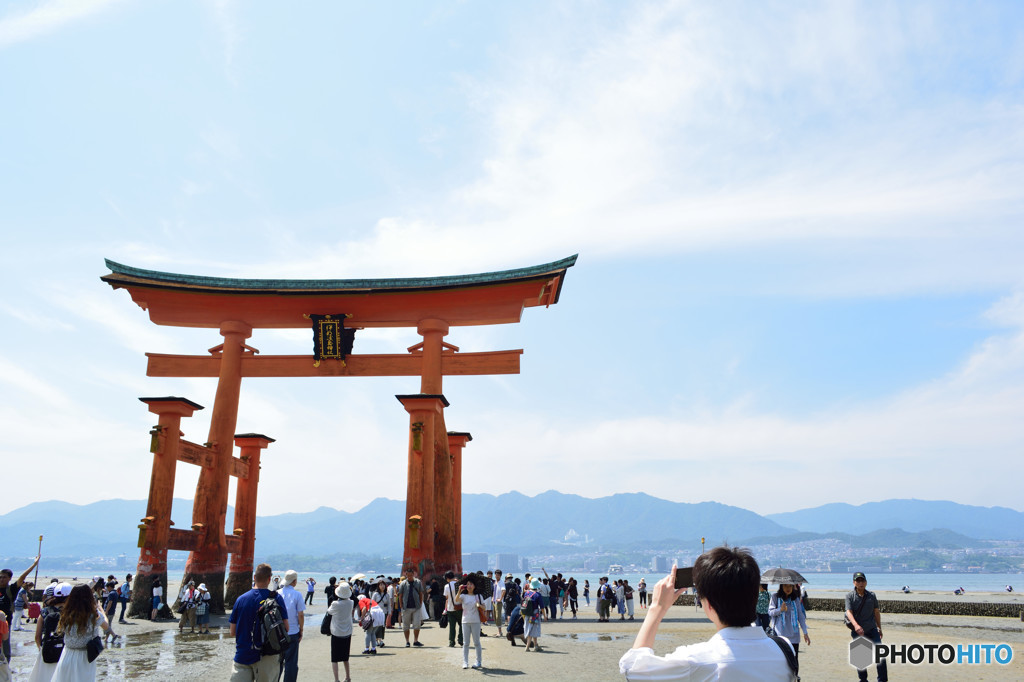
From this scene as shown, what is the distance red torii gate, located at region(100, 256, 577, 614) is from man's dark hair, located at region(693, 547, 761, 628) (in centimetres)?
1708

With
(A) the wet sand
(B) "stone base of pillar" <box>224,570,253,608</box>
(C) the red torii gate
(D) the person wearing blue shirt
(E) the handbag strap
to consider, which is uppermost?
(C) the red torii gate

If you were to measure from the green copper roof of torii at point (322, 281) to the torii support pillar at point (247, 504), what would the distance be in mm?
5712

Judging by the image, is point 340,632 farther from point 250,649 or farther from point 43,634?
point 43,634

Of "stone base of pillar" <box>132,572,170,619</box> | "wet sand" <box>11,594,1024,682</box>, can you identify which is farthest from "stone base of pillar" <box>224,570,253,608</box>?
"stone base of pillar" <box>132,572,170,619</box>

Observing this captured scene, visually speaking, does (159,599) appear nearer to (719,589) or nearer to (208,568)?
(208,568)

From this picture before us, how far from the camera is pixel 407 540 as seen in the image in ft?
62.5

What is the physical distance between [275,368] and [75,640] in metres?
18.9

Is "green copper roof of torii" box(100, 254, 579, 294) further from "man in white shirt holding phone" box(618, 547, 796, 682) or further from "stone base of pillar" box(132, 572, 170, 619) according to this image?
"man in white shirt holding phone" box(618, 547, 796, 682)

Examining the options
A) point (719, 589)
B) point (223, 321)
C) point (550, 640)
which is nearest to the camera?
point (719, 589)

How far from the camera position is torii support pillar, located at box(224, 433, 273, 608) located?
74.8 feet

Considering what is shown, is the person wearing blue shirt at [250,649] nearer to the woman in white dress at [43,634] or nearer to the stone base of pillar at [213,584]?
the woman in white dress at [43,634]

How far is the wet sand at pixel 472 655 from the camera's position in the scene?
416 inches

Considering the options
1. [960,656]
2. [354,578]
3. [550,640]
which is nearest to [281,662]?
[354,578]

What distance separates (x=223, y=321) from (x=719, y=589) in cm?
2280
